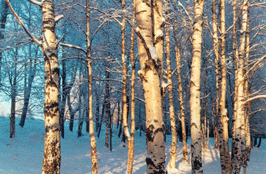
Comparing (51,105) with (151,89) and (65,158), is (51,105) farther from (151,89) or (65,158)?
(65,158)

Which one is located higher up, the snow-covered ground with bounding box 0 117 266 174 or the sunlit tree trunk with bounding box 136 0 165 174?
the sunlit tree trunk with bounding box 136 0 165 174

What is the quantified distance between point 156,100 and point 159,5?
1.40 m

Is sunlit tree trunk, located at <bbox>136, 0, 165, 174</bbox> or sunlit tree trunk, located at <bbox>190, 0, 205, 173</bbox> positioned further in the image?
sunlit tree trunk, located at <bbox>190, 0, 205, 173</bbox>

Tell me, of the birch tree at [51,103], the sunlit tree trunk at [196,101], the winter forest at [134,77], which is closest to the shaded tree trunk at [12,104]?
the winter forest at [134,77]

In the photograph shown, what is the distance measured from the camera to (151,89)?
2338mm

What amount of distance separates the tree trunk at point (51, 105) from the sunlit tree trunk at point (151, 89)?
6.32 feet

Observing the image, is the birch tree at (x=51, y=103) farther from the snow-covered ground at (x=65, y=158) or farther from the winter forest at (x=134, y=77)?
the snow-covered ground at (x=65, y=158)

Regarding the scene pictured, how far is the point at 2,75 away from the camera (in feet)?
44.3

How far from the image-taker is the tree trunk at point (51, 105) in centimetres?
381

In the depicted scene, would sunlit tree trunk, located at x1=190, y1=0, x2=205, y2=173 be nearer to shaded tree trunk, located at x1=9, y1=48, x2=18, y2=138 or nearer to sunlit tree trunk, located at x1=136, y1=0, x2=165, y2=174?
sunlit tree trunk, located at x1=136, y1=0, x2=165, y2=174

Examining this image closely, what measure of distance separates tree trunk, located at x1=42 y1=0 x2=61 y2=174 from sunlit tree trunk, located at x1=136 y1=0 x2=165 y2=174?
1925mm

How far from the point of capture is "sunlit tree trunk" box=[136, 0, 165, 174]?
7.35ft

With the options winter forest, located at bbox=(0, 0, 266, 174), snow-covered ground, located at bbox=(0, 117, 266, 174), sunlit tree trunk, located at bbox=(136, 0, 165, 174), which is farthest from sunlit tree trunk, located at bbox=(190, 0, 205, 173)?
snow-covered ground, located at bbox=(0, 117, 266, 174)

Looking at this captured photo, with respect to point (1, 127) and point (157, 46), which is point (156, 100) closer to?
point (157, 46)
